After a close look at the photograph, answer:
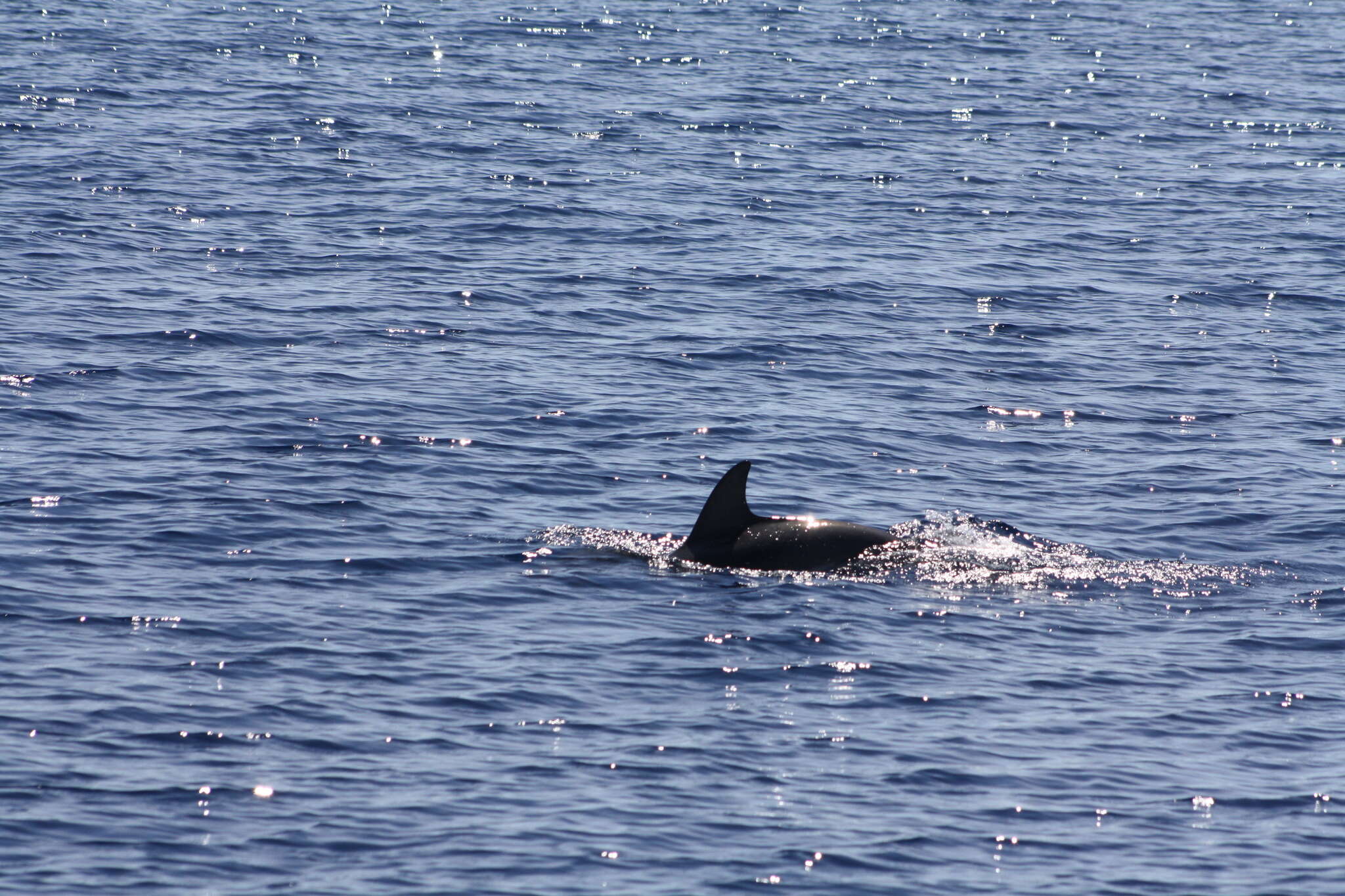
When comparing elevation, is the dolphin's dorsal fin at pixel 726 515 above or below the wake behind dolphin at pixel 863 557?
above

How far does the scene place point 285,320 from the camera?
100 ft

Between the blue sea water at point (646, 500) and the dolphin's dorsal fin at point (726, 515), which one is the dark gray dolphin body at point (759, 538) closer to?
the dolphin's dorsal fin at point (726, 515)

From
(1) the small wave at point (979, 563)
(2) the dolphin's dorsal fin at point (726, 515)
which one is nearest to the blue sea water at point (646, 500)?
(1) the small wave at point (979, 563)

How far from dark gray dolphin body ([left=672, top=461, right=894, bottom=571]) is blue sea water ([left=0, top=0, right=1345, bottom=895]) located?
0.34 metres

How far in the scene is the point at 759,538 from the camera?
68.6 ft

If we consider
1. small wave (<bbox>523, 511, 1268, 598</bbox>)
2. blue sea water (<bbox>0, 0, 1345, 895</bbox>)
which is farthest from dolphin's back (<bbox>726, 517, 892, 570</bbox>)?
blue sea water (<bbox>0, 0, 1345, 895</bbox>)

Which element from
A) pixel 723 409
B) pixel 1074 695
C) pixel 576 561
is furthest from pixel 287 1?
pixel 1074 695

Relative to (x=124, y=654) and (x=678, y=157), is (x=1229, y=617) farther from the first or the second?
(x=678, y=157)

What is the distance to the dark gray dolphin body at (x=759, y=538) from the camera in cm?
2067

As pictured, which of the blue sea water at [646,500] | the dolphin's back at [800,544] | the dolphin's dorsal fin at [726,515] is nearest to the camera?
the blue sea water at [646,500]

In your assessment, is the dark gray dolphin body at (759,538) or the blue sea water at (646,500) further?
the dark gray dolphin body at (759,538)

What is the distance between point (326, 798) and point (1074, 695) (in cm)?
709

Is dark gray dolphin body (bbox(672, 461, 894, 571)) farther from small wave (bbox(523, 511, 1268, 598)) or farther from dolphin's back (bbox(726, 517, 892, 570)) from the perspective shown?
small wave (bbox(523, 511, 1268, 598))

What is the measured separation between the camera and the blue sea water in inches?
584
